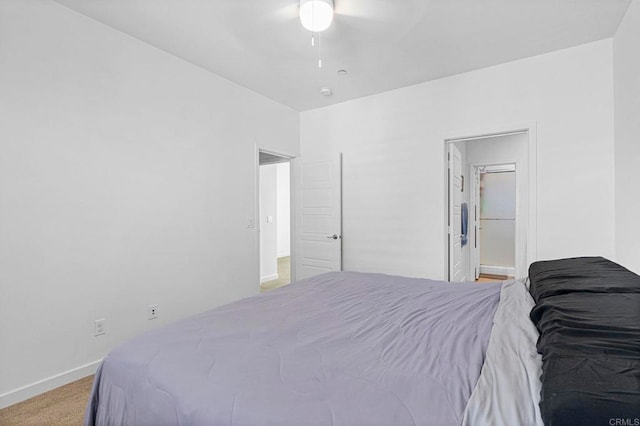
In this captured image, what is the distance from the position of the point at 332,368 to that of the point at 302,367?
0.10 m

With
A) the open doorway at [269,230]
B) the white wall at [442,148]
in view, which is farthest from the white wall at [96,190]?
the open doorway at [269,230]

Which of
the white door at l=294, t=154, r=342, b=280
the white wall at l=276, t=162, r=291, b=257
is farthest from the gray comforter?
the white wall at l=276, t=162, r=291, b=257

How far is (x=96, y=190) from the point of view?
2436 mm

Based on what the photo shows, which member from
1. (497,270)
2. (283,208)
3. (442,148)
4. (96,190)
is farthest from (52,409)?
(497,270)

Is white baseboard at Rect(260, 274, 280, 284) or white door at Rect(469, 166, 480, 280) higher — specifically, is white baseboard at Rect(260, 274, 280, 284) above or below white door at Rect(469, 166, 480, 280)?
below

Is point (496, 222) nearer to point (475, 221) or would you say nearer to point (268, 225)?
point (475, 221)

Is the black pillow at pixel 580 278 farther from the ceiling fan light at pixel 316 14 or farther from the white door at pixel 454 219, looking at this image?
the ceiling fan light at pixel 316 14

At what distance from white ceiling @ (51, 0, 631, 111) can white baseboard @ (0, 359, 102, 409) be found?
2649 millimetres

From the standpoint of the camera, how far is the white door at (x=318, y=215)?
415 cm

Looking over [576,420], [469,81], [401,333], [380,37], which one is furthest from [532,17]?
[576,420]

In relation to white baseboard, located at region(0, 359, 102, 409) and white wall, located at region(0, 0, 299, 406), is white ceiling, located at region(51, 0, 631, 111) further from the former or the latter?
white baseboard, located at region(0, 359, 102, 409)

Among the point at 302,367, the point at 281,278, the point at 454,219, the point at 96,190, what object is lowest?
the point at 281,278

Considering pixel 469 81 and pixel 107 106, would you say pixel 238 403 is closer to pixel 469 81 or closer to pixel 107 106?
pixel 107 106

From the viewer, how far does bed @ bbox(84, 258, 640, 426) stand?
833mm
